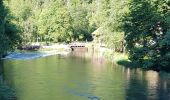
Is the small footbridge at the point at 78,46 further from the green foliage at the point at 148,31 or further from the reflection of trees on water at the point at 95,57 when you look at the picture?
the green foliage at the point at 148,31

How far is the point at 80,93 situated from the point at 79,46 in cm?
8565

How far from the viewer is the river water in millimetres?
46719

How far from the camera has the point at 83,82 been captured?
5616cm

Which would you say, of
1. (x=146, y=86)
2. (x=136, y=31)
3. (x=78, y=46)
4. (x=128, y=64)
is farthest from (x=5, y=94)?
(x=78, y=46)

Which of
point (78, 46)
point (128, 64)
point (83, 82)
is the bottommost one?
point (83, 82)

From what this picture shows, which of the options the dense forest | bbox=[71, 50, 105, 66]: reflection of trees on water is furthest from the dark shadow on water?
bbox=[71, 50, 105, 66]: reflection of trees on water

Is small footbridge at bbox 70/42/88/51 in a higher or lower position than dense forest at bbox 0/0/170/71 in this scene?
lower

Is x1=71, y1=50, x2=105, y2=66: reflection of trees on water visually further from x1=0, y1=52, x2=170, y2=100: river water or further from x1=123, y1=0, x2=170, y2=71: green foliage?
x1=0, y1=52, x2=170, y2=100: river water

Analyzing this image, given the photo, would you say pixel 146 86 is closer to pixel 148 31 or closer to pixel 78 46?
pixel 148 31

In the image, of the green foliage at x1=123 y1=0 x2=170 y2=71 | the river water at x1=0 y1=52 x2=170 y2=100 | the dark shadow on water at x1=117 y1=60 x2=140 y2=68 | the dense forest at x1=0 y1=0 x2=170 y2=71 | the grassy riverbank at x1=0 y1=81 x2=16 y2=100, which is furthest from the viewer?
the dark shadow on water at x1=117 y1=60 x2=140 y2=68

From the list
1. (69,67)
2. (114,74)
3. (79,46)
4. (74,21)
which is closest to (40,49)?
(79,46)

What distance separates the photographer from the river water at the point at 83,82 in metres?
46.7

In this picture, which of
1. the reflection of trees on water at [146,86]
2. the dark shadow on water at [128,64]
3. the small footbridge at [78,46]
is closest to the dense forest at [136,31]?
the dark shadow on water at [128,64]

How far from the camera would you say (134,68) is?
72.4 meters
